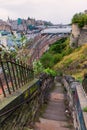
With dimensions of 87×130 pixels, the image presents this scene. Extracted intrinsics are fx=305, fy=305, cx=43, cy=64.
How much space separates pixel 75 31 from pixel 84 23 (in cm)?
250

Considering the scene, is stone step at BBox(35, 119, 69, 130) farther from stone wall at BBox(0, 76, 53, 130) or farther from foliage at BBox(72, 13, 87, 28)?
foliage at BBox(72, 13, 87, 28)

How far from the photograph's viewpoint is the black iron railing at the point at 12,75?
211 inches

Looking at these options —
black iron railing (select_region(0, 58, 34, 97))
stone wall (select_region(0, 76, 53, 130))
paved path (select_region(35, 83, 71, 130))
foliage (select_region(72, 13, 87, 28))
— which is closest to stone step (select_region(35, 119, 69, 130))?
paved path (select_region(35, 83, 71, 130))

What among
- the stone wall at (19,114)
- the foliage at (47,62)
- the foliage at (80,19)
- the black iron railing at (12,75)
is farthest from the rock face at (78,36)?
the stone wall at (19,114)

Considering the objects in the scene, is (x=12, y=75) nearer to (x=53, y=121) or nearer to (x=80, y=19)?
(x=53, y=121)

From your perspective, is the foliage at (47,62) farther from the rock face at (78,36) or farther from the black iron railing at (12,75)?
the black iron railing at (12,75)

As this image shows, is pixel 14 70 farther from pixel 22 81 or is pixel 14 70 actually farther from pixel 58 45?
pixel 58 45

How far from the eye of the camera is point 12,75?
6.64 metres

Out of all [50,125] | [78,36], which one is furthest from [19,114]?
[78,36]

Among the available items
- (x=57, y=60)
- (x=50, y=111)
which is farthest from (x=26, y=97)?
(x=57, y=60)

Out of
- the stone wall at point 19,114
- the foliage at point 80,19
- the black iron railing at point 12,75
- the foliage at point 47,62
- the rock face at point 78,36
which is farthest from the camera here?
the rock face at point 78,36

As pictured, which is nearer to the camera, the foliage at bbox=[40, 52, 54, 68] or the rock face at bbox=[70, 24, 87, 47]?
the foliage at bbox=[40, 52, 54, 68]

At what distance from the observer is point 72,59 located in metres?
38.2

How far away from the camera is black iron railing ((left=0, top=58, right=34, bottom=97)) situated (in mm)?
5355
